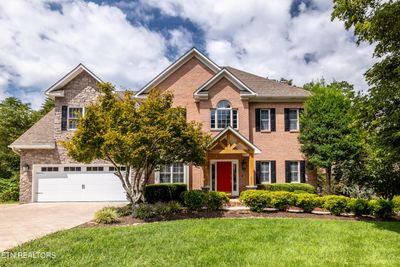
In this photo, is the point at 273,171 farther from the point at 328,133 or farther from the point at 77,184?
the point at 77,184

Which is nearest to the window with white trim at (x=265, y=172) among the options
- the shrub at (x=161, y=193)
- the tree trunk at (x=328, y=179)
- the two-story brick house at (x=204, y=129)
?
the two-story brick house at (x=204, y=129)

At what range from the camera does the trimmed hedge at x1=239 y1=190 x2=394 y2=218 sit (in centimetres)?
1085

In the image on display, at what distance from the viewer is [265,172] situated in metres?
17.7

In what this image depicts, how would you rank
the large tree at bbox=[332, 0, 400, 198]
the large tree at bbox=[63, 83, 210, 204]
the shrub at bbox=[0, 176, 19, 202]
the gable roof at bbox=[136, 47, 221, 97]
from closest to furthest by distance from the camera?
1. the large tree at bbox=[332, 0, 400, 198]
2. the large tree at bbox=[63, 83, 210, 204]
3. the gable roof at bbox=[136, 47, 221, 97]
4. the shrub at bbox=[0, 176, 19, 202]

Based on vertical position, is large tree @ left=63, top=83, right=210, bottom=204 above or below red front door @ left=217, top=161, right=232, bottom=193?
above

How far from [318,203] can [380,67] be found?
5934 mm

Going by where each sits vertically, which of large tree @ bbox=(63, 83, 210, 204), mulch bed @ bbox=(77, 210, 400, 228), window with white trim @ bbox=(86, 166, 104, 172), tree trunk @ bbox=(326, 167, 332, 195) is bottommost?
mulch bed @ bbox=(77, 210, 400, 228)

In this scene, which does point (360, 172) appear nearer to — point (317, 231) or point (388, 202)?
point (388, 202)

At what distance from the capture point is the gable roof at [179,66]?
1803cm

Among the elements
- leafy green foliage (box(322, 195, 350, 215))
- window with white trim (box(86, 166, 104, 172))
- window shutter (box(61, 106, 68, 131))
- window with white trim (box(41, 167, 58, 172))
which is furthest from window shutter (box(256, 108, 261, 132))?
window with white trim (box(41, 167, 58, 172))

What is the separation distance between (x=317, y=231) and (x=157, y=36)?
11580mm

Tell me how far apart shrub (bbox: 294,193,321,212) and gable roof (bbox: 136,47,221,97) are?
33.3 feet

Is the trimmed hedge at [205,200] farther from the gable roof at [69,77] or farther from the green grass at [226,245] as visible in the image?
the gable roof at [69,77]

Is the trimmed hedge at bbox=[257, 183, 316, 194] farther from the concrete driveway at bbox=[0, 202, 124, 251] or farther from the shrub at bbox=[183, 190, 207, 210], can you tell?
the concrete driveway at bbox=[0, 202, 124, 251]
